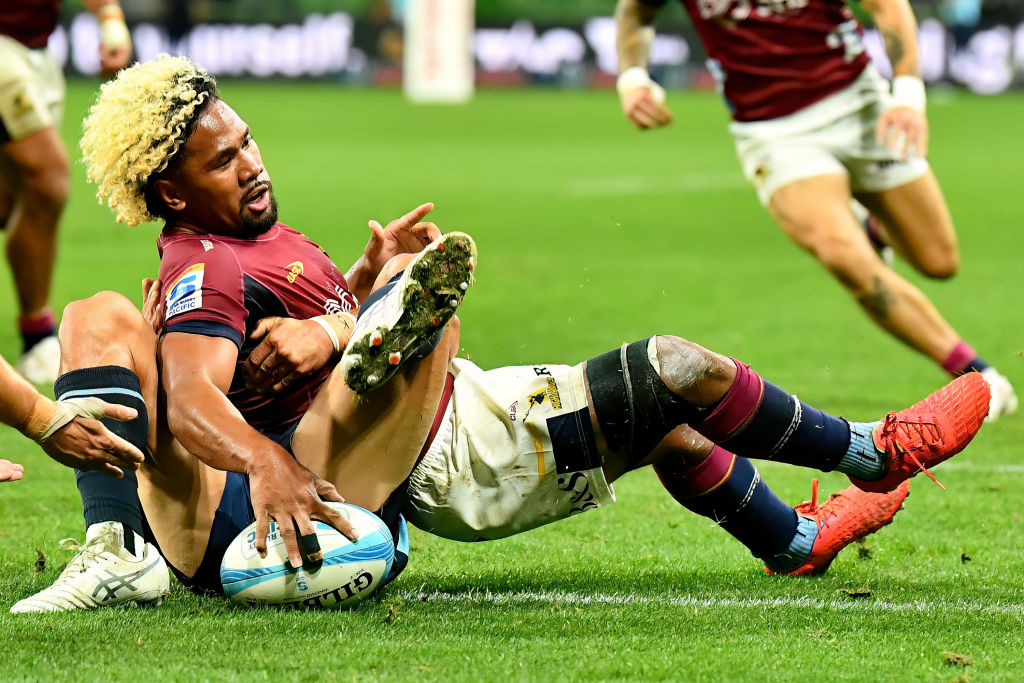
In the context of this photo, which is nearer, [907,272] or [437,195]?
[907,272]

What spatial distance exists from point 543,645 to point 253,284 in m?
1.04

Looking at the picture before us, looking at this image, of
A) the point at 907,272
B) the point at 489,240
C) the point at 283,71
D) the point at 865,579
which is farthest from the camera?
the point at 283,71

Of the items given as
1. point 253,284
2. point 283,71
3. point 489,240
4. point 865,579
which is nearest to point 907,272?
point 489,240

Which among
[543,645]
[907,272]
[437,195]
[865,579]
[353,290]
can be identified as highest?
[353,290]

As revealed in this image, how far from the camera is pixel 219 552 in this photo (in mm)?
3344

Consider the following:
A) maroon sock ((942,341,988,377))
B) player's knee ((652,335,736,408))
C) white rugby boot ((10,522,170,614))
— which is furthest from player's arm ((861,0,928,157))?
white rugby boot ((10,522,170,614))

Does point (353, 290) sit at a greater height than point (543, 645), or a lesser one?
greater

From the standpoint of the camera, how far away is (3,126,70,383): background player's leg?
268 inches

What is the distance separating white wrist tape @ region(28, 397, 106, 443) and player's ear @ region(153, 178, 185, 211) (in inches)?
23.6

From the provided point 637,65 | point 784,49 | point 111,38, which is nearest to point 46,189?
point 111,38

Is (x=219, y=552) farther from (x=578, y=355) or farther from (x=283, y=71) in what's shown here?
(x=283, y=71)

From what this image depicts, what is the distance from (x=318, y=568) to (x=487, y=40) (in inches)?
1030

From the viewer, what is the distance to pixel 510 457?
3.37 metres

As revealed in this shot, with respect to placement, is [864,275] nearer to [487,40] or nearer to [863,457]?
[863,457]
